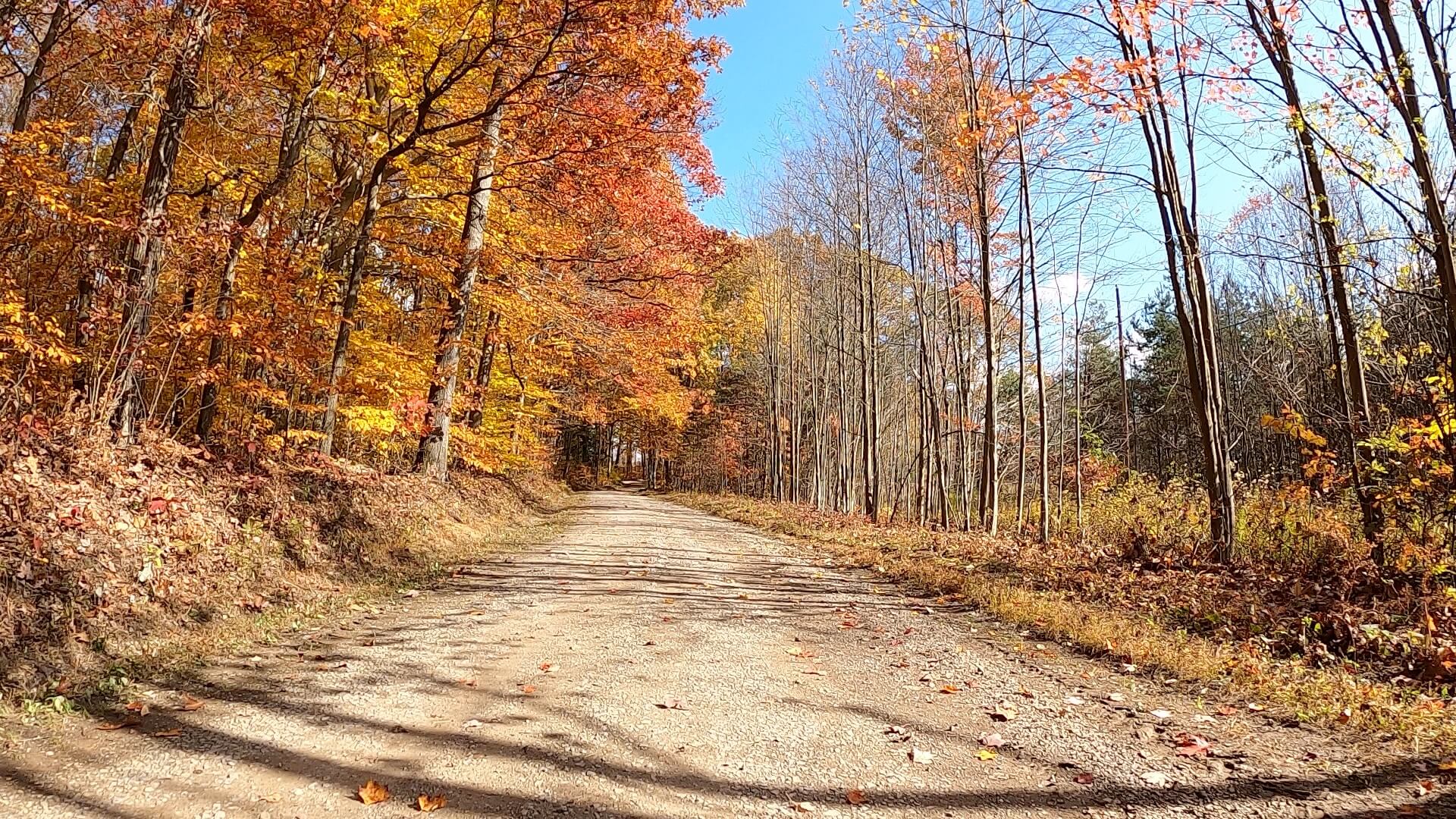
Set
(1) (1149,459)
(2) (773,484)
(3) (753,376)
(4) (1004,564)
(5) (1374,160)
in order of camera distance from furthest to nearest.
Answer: (1) (1149,459)
(3) (753,376)
(2) (773,484)
(4) (1004,564)
(5) (1374,160)

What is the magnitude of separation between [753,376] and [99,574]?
33305 mm

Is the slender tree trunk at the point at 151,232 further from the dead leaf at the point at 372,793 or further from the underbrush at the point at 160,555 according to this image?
the dead leaf at the point at 372,793

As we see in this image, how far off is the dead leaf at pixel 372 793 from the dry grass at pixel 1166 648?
4.79 meters

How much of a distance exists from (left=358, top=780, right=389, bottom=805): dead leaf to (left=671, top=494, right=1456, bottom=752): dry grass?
4792 millimetres

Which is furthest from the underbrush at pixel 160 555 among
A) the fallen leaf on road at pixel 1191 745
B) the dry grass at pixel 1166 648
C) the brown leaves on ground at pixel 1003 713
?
the dry grass at pixel 1166 648

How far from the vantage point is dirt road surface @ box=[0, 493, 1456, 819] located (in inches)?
120

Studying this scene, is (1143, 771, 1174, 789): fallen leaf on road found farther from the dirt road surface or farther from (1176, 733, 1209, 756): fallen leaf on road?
(1176, 733, 1209, 756): fallen leaf on road

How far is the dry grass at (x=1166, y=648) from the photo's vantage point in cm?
407

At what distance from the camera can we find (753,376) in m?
37.7

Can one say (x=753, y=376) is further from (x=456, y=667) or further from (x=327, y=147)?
(x=456, y=667)

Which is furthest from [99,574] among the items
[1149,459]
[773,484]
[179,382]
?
[1149,459]

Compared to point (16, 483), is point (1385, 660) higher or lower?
lower

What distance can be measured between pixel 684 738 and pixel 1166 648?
393 cm

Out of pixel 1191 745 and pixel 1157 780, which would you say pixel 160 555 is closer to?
pixel 1157 780
